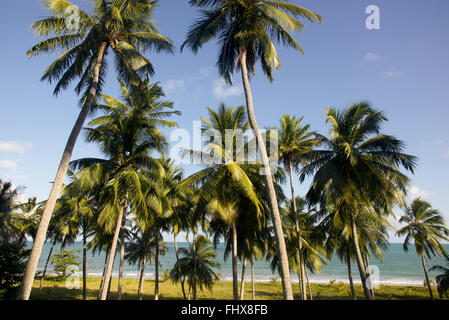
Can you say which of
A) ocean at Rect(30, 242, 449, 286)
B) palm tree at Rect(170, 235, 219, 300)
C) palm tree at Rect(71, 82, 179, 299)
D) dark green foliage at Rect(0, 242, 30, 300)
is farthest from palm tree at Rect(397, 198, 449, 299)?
dark green foliage at Rect(0, 242, 30, 300)

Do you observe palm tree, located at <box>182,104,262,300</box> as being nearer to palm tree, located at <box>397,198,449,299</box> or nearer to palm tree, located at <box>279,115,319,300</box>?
palm tree, located at <box>279,115,319,300</box>

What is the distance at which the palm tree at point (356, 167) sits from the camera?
1270 cm

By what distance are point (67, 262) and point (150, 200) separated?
21486 millimetres

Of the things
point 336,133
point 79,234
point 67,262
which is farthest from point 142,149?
point 67,262

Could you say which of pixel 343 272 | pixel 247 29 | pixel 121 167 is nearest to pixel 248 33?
pixel 247 29

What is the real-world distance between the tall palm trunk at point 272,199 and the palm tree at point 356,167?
16.5 ft

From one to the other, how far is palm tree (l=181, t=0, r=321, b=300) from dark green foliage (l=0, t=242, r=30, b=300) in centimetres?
1777

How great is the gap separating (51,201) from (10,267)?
12608mm

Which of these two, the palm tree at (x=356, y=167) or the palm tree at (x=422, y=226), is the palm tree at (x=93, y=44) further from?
the palm tree at (x=422, y=226)

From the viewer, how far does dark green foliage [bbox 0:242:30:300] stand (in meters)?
15.8

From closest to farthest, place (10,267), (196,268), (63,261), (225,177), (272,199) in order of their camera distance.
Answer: (272,199)
(225,177)
(10,267)
(196,268)
(63,261)

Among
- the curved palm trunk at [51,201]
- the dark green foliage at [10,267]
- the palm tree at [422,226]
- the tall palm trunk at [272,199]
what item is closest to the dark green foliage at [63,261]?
the dark green foliage at [10,267]

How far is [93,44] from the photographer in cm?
1050

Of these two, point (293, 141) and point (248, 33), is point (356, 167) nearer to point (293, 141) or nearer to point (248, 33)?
point (293, 141)
